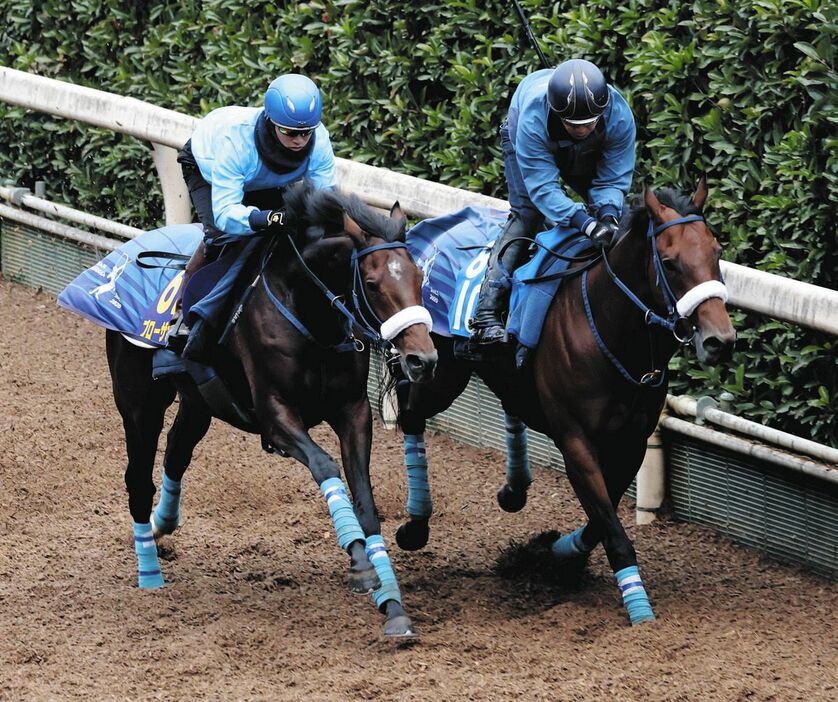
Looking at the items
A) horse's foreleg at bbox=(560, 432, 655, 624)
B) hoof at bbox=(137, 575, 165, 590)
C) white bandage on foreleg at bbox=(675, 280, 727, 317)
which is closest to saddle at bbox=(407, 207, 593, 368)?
horse's foreleg at bbox=(560, 432, 655, 624)

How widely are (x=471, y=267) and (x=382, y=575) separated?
72.6 inches

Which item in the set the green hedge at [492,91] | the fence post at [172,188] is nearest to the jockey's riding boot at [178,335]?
the green hedge at [492,91]

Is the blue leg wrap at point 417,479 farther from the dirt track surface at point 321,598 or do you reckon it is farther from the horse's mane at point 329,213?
the horse's mane at point 329,213

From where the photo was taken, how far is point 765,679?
19.3ft

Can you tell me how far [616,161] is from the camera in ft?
24.1

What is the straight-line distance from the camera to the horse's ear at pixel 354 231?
6578mm

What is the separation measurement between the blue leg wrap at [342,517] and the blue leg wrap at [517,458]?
170cm

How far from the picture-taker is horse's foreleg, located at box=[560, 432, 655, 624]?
6.70 metres

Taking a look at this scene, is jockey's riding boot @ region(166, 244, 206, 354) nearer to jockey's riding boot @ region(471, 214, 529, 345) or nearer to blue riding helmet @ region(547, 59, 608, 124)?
jockey's riding boot @ region(471, 214, 529, 345)

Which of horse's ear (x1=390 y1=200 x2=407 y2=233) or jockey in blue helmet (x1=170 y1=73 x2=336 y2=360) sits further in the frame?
jockey in blue helmet (x1=170 y1=73 x2=336 y2=360)

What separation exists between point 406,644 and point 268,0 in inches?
206

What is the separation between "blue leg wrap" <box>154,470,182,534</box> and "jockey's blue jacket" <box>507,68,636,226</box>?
2.37m

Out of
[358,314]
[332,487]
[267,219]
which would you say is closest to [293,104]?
[267,219]

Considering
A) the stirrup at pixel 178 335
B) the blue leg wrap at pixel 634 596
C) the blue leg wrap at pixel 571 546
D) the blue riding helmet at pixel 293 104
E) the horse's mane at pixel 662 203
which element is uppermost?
the blue riding helmet at pixel 293 104
